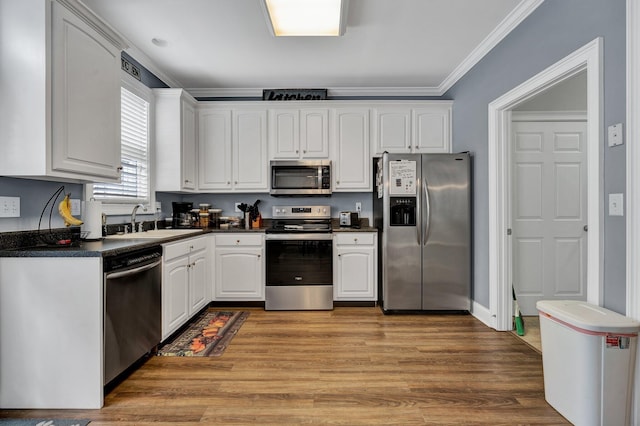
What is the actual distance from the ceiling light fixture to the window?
1539 millimetres

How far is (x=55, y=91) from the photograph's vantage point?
194 centimetres

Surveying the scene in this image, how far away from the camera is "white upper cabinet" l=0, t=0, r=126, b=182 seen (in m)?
1.89

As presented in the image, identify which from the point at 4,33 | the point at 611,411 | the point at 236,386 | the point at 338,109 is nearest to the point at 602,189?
the point at 611,411

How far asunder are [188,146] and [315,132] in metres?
1.48

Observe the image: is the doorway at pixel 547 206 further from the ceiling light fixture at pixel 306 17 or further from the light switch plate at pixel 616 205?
the ceiling light fixture at pixel 306 17

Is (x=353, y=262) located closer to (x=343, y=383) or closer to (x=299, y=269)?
(x=299, y=269)

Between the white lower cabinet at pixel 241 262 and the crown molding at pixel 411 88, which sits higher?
the crown molding at pixel 411 88

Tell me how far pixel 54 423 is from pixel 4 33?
215cm

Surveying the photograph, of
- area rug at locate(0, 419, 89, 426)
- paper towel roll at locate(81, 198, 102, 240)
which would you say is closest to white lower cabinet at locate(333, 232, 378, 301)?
paper towel roll at locate(81, 198, 102, 240)

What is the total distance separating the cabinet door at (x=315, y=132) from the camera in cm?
412

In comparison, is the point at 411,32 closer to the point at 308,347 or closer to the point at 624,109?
the point at 624,109

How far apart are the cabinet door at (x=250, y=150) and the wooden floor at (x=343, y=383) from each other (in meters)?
1.78

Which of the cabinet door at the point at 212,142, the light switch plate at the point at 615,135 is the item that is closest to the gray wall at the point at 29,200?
the cabinet door at the point at 212,142

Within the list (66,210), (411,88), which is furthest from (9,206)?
(411,88)
